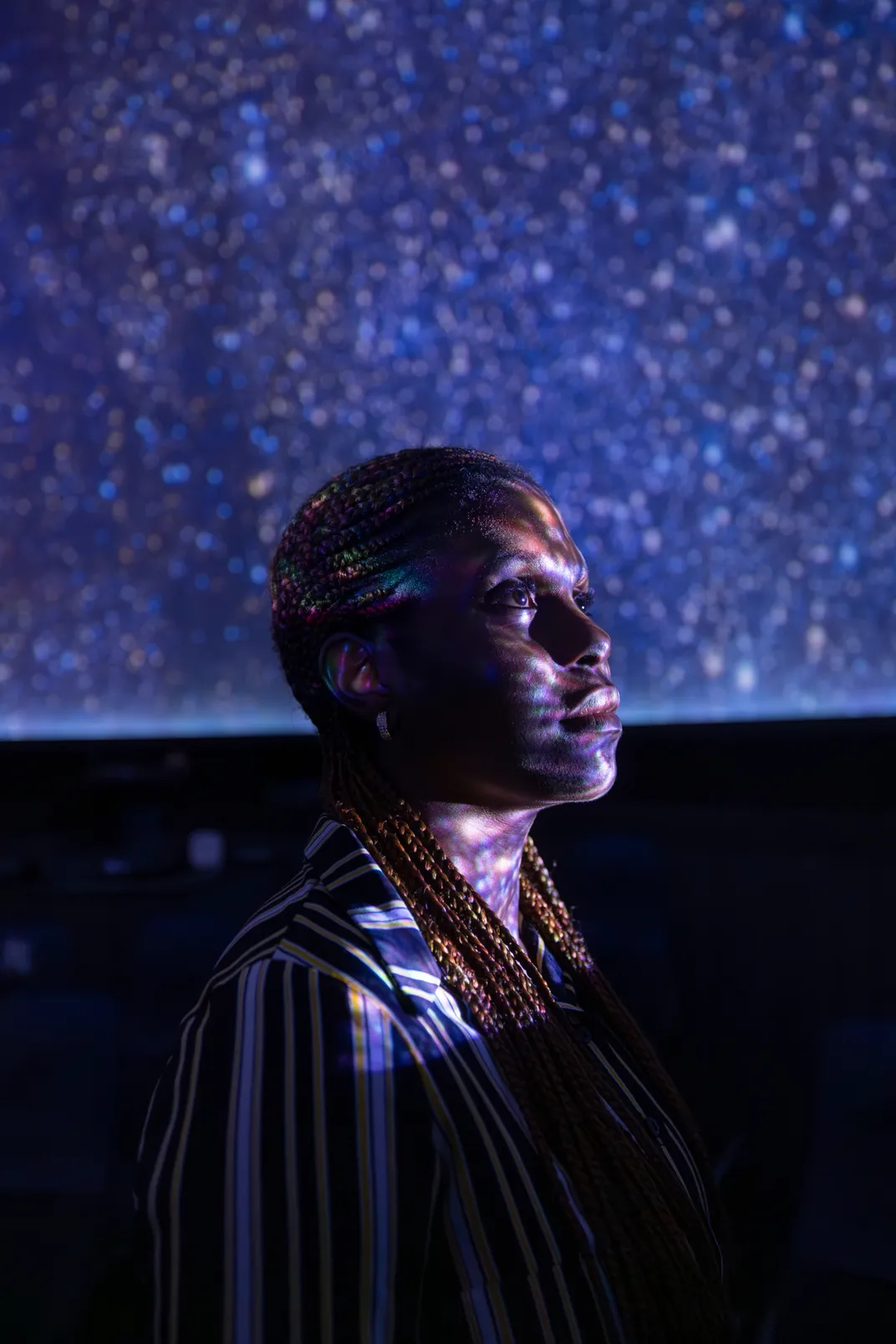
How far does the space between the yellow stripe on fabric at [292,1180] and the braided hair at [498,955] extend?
0.46 ft

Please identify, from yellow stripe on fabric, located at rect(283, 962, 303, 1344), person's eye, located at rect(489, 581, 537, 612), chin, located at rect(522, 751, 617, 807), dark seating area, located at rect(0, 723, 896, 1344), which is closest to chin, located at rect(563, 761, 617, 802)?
chin, located at rect(522, 751, 617, 807)

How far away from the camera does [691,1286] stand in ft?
1.81

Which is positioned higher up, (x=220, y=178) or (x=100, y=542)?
(x=220, y=178)

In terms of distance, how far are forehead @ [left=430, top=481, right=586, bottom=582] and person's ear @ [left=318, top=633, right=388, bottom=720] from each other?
0.24 ft

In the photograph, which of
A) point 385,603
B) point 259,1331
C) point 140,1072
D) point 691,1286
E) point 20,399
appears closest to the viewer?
point 259,1331

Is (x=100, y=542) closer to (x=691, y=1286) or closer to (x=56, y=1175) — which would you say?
(x=56, y=1175)

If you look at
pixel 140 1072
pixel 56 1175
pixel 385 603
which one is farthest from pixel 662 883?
pixel 385 603

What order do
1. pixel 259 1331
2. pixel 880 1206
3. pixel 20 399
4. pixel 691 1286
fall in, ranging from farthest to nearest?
pixel 20 399 < pixel 880 1206 < pixel 691 1286 < pixel 259 1331

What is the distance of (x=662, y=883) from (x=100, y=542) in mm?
1243

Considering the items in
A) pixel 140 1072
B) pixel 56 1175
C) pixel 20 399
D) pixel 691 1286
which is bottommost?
pixel 140 1072

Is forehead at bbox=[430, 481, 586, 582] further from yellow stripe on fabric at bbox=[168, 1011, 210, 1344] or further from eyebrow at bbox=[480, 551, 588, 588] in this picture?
yellow stripe on fabric at bbox=[168, 1011, 210, 1344]

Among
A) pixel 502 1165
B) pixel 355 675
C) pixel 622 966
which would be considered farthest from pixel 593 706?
pixel 622 966

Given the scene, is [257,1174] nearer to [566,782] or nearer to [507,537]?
[566,782]

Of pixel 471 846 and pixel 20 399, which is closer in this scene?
pixel 471 846
